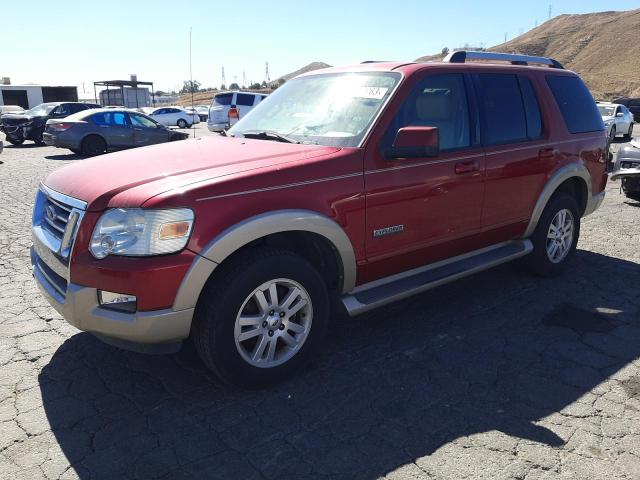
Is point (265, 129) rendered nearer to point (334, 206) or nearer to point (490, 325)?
point (334, 206)

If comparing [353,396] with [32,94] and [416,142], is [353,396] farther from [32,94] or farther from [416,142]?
[32,94]

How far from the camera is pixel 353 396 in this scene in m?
3.25

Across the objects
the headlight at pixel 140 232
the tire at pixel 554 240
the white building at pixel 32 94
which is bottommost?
the tire at pixel 554 240

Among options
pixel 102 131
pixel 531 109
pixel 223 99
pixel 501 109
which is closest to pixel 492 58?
pixel 531 109

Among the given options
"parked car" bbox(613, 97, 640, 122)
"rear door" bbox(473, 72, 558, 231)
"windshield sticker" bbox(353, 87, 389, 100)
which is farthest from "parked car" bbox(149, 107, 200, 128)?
"windshield sticker" bbox(353, 87, 389, 100)

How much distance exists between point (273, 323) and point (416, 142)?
4.77ft

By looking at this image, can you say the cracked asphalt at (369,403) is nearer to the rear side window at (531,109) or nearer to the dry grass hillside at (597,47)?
the rear side window at (531,109)

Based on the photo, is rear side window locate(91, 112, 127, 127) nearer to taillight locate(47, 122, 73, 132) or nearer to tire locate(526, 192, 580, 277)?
taillight locate(47, 122, 73, 132)

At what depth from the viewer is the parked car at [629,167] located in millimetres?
8539

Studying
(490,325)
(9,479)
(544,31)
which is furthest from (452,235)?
(544,31)

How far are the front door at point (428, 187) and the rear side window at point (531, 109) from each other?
31.7 inches

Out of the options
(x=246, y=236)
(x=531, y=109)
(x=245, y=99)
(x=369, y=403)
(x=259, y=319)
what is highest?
(x=245, y=99)

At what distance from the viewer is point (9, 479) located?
2.54m

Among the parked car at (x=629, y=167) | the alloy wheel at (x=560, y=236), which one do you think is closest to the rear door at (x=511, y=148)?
the alloy wheel at (x=560, y=236)
